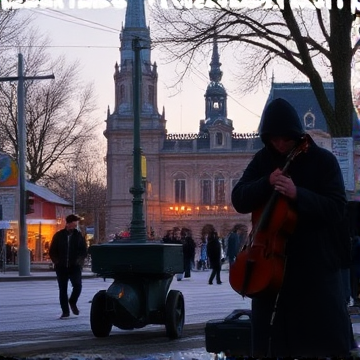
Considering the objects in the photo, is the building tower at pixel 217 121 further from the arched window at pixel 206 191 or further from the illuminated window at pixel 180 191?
the illuminated window at pixel 180 191

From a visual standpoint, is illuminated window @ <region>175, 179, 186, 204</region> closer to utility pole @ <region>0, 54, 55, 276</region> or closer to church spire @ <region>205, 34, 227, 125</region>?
church spire @ <region>205, 34, 227, 125</region>

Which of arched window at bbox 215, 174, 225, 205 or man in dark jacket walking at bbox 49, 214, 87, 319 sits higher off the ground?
arched window at bbox 215, 174, 225, 205

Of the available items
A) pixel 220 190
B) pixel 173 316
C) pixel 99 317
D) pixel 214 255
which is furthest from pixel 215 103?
pixel 173 316

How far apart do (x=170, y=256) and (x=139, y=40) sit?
991 cm

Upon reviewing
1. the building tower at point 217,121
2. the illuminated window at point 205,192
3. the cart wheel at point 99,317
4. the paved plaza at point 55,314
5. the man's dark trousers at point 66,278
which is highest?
the building tower at point 217,121

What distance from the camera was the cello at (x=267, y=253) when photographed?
433 centimetres

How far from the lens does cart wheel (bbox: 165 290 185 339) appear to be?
1074 cm

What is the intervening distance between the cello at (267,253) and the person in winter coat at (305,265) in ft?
0.17

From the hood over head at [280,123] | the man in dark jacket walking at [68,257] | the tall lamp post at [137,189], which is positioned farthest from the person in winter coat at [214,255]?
the hood over head at [280,123]

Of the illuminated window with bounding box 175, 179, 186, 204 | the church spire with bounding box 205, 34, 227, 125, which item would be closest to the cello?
the illuminated window with bounding box 175, 179, 186, 204

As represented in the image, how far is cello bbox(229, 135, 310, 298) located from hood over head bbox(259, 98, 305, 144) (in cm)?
19

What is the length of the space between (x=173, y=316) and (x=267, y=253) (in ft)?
21.6

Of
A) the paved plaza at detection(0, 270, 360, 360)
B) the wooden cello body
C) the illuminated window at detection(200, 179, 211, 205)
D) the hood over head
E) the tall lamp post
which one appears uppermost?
the illuminated window at detection(200, 179, 211, 205)

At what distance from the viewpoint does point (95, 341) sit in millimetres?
10469
